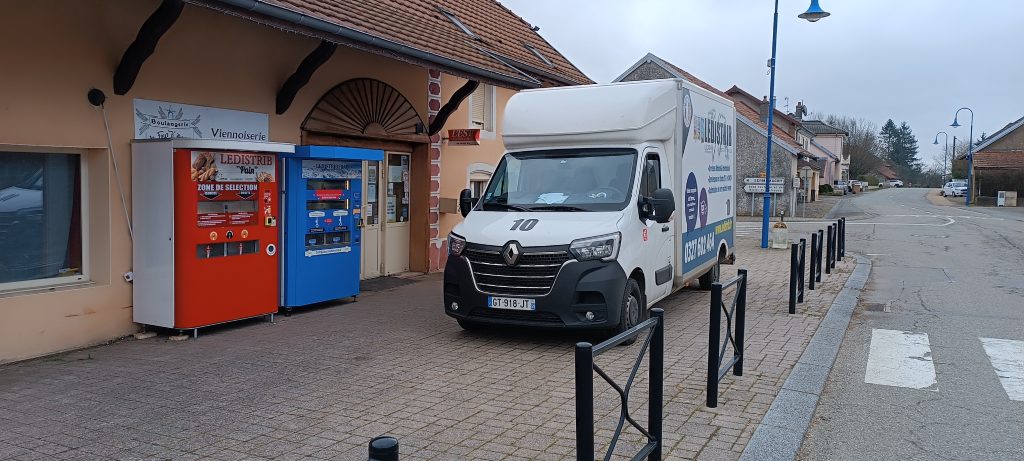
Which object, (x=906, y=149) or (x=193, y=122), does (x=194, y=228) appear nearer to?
(x=193, y=122)

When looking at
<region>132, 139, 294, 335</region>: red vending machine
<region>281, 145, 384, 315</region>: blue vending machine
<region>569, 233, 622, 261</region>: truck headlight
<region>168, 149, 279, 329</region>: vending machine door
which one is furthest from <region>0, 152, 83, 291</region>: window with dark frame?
<region>569, 233, 622, 261</region>: truck headlight

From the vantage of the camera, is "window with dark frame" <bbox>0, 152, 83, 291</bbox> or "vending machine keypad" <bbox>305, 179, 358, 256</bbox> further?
"vending machine keypad" <bbox>305, 179, 358, 256</bbox>

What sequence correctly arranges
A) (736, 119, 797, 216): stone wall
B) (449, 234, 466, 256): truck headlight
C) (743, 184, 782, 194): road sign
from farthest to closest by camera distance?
(736, 119, 797, 216): stone wall
(743, 184, 782, 194): road sign
(449, 234, 466, 256): truck headlight

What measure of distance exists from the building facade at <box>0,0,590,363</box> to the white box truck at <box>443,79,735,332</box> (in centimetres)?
250

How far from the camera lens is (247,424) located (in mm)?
5422

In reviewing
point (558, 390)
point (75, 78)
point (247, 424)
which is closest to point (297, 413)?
point (247, 424)

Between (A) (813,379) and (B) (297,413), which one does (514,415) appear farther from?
(A) (813,379)

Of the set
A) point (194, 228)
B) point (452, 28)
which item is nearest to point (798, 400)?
point (194, 228)

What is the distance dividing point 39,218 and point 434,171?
686 cm

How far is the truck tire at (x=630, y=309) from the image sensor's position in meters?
7.80

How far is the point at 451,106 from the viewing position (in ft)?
43.2

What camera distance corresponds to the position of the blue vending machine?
30.6ft

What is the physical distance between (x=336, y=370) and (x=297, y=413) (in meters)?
1.30

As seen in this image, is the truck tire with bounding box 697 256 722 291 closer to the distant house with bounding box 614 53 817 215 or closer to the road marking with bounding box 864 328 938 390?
the road marking with bounding box 864 328 938 390
